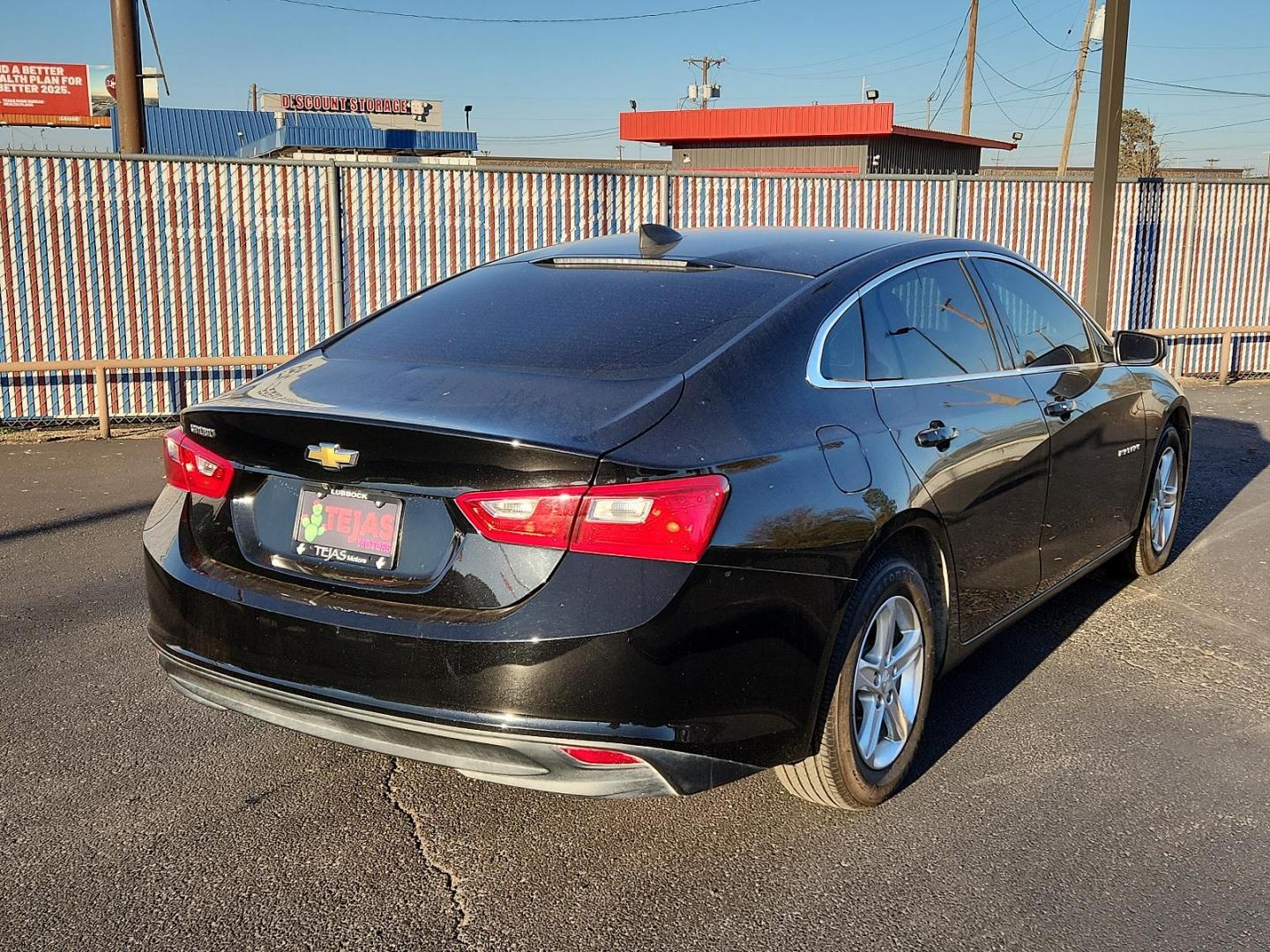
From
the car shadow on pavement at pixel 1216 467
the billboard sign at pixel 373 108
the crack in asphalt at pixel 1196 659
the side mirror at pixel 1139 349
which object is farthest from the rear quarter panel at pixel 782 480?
the billboard sign at pixel 373 108

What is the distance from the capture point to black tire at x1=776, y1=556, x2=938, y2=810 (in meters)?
3.24

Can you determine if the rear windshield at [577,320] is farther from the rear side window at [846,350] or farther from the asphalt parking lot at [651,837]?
the asphalt parking lot at [651,837]

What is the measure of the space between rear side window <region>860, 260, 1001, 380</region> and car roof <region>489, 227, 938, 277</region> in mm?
150

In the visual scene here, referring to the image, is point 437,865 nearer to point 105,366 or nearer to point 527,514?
point 527,514

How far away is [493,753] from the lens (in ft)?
9.30

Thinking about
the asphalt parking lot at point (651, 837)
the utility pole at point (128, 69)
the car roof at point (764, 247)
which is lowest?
the asphalt parking lot at point (651, 837)

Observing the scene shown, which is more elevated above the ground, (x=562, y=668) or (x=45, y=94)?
(x=45, y=94)

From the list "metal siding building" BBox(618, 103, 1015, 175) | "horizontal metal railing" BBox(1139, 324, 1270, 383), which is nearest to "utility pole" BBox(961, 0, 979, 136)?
"metal siding building" BBox(618, 103, 1015, 175)

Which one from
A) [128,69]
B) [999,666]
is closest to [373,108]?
[128,69]

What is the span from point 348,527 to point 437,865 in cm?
94

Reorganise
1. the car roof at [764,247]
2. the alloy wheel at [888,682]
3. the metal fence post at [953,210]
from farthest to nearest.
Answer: the metal fence post at [953,210], the car roof at [764,247], the alloy wheel at [888,682]

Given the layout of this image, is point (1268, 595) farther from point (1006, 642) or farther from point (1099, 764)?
point (1099, 764)

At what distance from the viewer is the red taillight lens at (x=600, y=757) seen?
2.80 metres

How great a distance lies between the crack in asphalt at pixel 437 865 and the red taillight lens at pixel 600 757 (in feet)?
Result: 1.64
